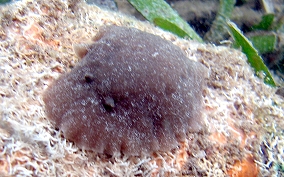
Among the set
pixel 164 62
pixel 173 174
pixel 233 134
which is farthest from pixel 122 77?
pixel 233 134

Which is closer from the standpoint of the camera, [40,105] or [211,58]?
[40,105]

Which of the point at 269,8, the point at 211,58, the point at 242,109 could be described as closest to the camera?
the point at 242,109

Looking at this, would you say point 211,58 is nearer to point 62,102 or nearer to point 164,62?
point 164,62

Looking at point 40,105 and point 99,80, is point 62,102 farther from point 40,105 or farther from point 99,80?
point 99,80

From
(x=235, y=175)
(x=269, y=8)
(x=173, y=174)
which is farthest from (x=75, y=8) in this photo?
(x=269, y=8)

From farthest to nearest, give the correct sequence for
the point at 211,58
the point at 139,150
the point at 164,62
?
the point at 211,58 < the point at 164,62 < the point at 139,150

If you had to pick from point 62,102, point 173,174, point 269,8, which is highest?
point 269,8

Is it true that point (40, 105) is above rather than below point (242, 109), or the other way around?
below
